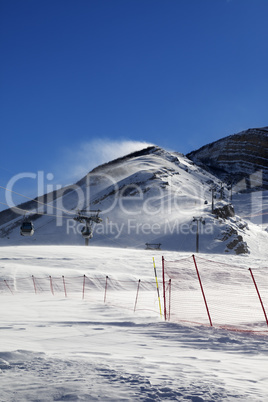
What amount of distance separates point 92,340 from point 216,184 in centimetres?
13535

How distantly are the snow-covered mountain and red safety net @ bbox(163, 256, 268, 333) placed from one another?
609 inches

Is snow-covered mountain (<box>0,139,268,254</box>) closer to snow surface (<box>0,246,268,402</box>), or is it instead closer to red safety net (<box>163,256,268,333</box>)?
red safety net (<box>163,256,268,333</box>)

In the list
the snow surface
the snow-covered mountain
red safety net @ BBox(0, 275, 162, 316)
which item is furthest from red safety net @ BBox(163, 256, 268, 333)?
the snow-covered mountain

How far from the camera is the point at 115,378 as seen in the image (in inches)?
194

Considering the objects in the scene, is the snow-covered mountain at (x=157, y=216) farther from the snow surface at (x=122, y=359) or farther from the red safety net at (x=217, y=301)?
the snow surface at (x=122, y=359)

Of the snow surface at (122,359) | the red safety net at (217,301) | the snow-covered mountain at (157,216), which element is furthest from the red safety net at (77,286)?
the snow-covered mountain at (157,216)

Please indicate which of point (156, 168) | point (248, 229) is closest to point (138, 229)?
point (248, 229)

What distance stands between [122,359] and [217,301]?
14043 millimetres

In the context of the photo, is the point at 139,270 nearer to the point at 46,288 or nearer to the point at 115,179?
the point at 46,288

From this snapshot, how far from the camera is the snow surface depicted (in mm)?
4383

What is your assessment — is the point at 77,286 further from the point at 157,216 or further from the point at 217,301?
the point at 157,216

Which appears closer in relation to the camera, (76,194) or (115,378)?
(115,378)

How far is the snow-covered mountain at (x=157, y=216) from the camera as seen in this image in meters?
67.6

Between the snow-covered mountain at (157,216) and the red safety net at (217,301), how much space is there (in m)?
15.5
